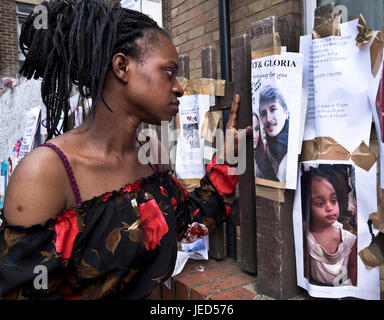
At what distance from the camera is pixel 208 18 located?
10.7 ft

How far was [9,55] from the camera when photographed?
12297 millimetres

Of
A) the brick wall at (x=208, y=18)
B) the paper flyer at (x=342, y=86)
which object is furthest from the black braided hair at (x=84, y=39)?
the brick wall at (x=208, y=18)

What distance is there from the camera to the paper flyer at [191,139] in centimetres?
198

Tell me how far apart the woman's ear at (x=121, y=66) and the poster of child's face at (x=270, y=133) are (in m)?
0.60

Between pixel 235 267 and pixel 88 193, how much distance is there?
104 cm

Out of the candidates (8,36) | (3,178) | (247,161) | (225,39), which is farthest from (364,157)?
(8,36)

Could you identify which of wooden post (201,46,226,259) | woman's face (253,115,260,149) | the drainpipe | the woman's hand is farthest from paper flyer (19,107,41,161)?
woman's face (253,115,260,149)

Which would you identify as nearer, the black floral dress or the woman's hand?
the black floral dress

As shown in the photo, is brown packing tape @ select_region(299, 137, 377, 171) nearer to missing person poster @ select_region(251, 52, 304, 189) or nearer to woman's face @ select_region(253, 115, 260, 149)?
missing person poster @ select_region(251, 52, 304, 189)

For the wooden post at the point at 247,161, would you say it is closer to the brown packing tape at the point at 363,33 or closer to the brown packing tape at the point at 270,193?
the brown packing tape at the point at 270,193

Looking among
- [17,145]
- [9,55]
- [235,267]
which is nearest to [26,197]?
[235,267]

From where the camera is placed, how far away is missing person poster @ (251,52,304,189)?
4.47ft

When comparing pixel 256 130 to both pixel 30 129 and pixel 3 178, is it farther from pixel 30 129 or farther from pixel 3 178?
pixel 3 178

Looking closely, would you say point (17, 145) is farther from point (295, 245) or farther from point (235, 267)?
point (295, 245)
